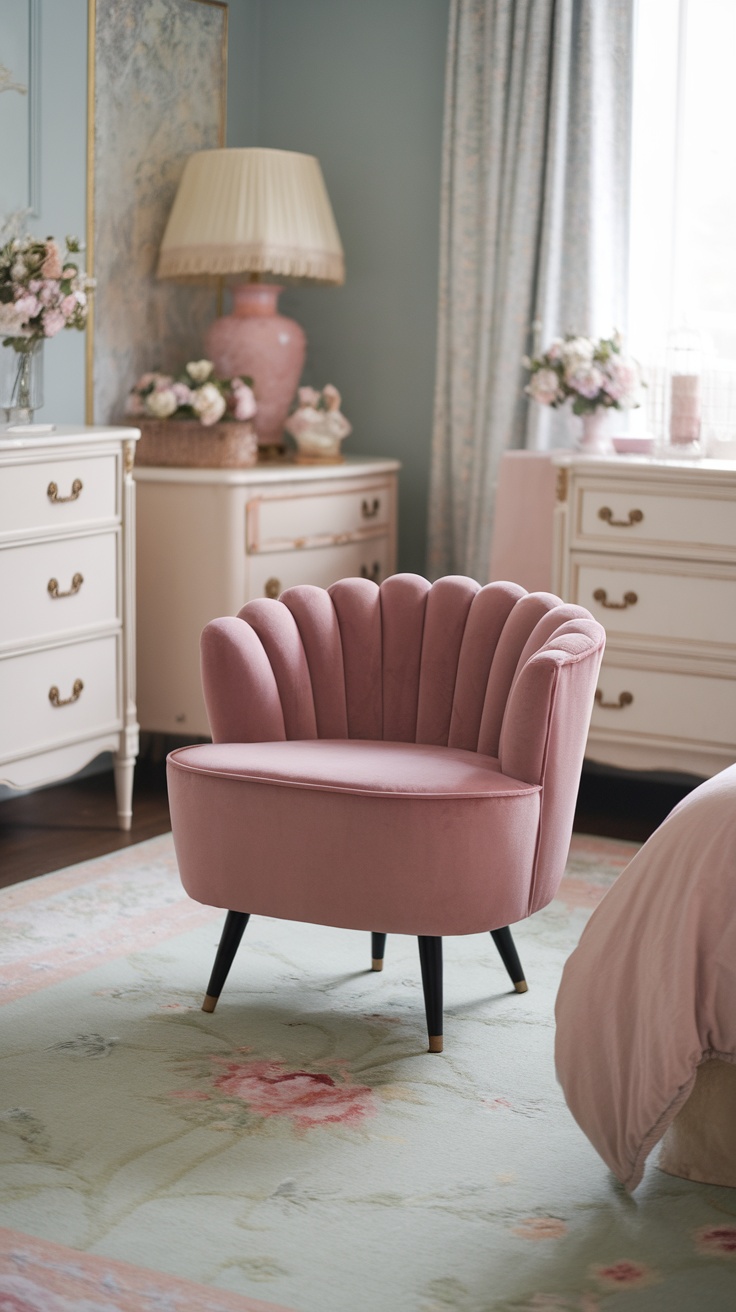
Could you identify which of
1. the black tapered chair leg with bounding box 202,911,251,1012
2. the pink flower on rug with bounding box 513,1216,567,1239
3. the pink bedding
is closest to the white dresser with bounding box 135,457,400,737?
the black tapered chair leg with bounding box 202,911,251,1012

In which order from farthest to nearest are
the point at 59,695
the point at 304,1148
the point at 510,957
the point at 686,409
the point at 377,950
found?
1. the point at 686,409
2. the point at 59,695
3. the point at 377,950
4. the point at 510,957
5. the point at 304,1148

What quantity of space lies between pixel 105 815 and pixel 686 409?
191 centimetres

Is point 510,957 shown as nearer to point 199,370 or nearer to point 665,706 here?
point 665,706

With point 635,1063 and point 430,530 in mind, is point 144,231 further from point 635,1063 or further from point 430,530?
point 635,1063

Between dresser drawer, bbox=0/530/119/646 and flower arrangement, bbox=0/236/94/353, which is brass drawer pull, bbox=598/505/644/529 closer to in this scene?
dresser drawer, bbox=0/530/119/646

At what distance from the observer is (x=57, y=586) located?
3645 mm

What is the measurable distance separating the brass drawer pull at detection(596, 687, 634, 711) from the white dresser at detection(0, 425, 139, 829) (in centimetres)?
123

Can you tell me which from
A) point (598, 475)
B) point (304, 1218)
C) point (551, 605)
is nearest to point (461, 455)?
point (598, 475)

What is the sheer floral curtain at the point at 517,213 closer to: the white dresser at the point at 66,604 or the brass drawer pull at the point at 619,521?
the brass drawer pull at the point at 619,521

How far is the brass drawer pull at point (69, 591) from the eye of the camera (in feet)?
11.9

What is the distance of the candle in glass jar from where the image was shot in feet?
13.1

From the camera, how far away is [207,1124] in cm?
228

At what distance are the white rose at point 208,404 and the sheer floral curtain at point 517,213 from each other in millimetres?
770

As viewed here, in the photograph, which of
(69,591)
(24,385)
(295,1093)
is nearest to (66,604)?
(69,591)
